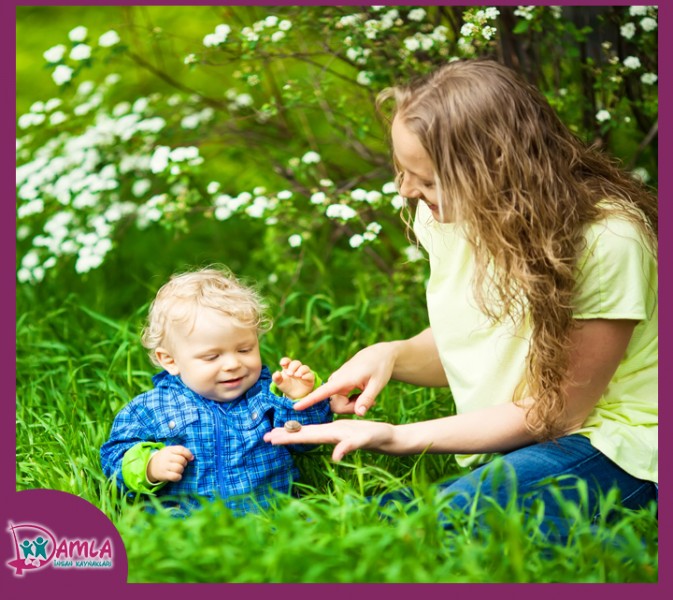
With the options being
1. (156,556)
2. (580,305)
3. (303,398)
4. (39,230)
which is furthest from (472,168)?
(39,230)

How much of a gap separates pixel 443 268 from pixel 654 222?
0.53 metres

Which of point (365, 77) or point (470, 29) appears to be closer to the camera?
point (470, 29)

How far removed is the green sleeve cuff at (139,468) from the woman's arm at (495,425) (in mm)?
317

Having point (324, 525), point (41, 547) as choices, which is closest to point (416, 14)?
point (324, 525)

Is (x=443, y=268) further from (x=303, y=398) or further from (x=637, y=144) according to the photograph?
(x=637, y=144)

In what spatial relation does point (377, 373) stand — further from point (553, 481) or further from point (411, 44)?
point (411, 44)

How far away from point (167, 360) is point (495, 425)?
0.86 m

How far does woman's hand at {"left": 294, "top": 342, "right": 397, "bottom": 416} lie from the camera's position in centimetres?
241

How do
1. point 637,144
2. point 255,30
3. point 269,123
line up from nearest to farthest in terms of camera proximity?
point 255,30
point 637,144
point 269,123

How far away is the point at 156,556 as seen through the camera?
205cm

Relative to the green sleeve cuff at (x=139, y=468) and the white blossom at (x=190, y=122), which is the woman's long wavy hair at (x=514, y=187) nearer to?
the green sleeve cuff at (x=139, y=468)

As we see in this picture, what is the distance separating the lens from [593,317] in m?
2.18

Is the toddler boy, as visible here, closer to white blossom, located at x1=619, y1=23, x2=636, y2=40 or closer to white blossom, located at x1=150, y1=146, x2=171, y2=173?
white blossom, located at x1=150, y1=146, x2=171, y2=173

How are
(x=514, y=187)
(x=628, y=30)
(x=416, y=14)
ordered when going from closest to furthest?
1. (x=514, y=187)
2. (x=628, y=30)
3. (x=416, y=14)
